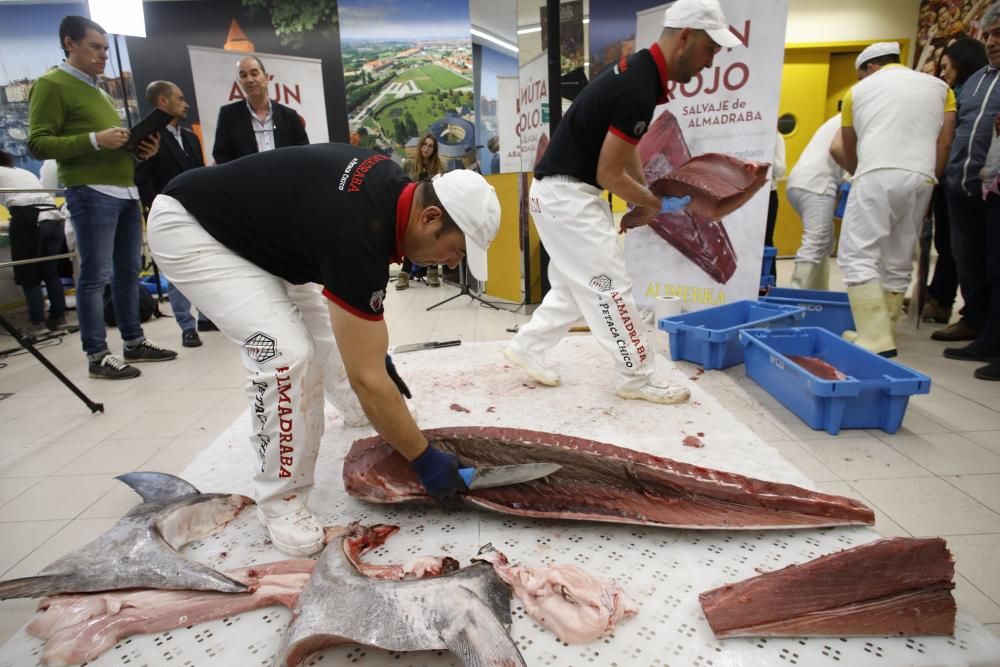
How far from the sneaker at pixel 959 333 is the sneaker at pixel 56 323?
25.6 ft

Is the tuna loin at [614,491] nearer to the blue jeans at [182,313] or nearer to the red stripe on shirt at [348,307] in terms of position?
the red stripe on shirt at [348,307]

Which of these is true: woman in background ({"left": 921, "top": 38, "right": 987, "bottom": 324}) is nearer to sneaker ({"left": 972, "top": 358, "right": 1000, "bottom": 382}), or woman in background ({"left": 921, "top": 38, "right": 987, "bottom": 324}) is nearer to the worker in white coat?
the worker in white coat

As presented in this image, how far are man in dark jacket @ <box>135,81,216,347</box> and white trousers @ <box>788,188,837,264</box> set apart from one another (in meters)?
4.87

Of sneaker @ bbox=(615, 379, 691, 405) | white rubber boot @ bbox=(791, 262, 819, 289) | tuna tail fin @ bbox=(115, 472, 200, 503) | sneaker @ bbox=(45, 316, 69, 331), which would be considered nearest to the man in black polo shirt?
tuna tail fin @ bbox=(115, 472, 200, 503)

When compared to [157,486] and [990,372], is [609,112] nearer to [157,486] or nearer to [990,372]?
[157,486]

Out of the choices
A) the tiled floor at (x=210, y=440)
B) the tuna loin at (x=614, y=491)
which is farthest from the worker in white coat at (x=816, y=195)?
the tuna loin at (x=614, y=491)

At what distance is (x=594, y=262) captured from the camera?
2684 mm

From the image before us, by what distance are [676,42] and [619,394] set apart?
1697mm

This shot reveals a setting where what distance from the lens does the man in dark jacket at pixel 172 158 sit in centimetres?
395

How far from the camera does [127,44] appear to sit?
31.1ft

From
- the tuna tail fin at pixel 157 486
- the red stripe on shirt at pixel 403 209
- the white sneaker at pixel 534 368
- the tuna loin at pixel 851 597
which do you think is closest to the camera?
the tuna loin at pixel 851 597

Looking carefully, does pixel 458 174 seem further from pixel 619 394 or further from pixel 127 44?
pixel 127 44

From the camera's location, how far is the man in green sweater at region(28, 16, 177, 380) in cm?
331

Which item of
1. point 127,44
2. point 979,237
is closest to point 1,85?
point 127,44
